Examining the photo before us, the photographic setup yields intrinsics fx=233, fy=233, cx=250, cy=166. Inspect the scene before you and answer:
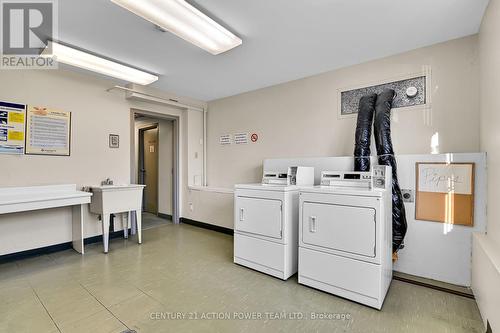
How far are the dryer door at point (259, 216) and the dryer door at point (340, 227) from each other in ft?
0.97

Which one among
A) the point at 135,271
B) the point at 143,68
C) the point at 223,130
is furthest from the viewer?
the point at 223,130

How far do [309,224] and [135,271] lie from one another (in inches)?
79.8

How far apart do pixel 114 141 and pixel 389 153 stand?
13.0 feet

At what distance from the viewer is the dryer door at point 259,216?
8.32ft

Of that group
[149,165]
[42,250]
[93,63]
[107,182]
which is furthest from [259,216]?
[149,165]

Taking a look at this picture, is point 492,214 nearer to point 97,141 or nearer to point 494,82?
point 494,82

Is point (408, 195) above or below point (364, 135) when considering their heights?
below

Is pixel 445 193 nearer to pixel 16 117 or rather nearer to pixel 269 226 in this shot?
pixel 269 226

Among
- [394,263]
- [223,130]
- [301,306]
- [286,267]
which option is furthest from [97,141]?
[394,263]

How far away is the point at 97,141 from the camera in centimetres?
363

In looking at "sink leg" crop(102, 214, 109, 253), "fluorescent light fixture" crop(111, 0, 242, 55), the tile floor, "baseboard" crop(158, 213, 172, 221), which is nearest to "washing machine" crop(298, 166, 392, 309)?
the tile floor

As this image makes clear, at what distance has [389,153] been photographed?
100.0 inches

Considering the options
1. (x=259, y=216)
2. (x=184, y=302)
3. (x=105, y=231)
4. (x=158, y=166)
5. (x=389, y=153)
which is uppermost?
(x=389, y=153)

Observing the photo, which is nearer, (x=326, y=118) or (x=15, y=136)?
(x=15, y=136)
